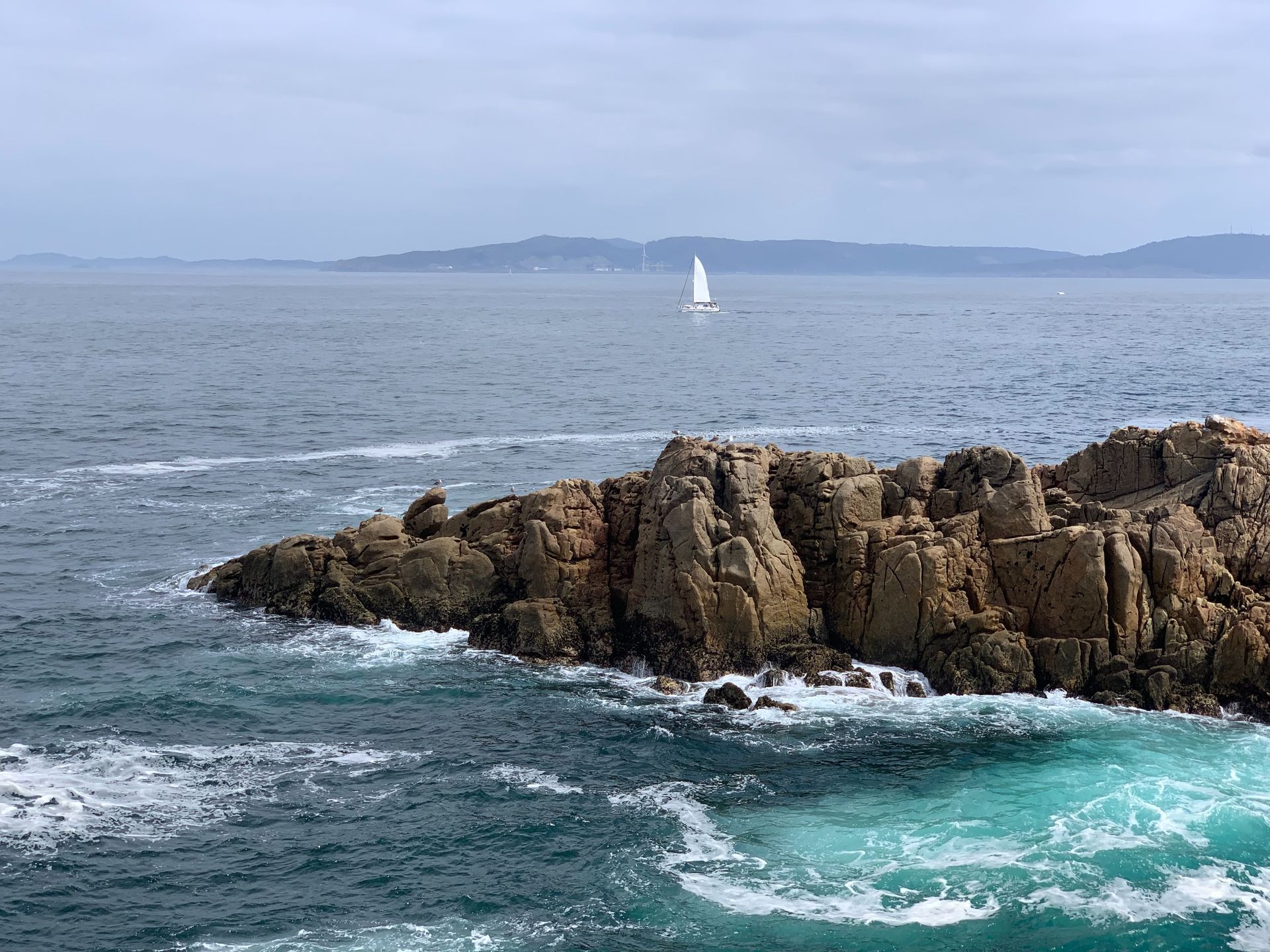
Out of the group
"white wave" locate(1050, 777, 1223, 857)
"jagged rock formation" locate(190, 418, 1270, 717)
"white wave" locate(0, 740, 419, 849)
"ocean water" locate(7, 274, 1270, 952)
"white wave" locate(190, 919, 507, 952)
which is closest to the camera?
"white wave" locate(190, 919, 507, 952)

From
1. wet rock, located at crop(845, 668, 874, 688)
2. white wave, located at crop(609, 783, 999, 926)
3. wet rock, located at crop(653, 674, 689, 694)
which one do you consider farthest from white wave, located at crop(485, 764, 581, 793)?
wet rock, located at crop(845, 668, 874, 688)

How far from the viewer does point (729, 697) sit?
123 ft

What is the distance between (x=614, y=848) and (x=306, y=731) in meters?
11.2

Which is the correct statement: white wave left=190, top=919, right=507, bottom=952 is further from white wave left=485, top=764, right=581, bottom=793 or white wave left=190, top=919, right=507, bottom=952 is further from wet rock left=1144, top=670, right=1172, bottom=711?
wet rock left=1144, top=670, right=1172, bottom=711

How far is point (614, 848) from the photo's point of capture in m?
29.7

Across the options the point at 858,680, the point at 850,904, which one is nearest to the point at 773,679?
the point at 858,680

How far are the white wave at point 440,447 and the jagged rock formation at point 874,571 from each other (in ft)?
91.3

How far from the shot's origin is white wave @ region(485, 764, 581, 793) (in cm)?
3269

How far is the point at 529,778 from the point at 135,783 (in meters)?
10.5

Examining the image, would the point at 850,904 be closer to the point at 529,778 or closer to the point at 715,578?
the point at 529,778

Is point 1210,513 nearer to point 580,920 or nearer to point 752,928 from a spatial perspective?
point 752,928

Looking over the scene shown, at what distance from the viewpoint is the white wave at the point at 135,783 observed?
98.7 feet

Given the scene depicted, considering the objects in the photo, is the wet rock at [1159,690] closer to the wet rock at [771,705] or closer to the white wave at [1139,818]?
the white wave at [1139,818]

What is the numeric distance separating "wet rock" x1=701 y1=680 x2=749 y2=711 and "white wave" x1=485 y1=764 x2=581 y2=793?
20.9ft
